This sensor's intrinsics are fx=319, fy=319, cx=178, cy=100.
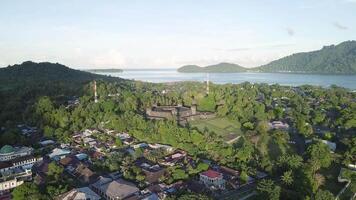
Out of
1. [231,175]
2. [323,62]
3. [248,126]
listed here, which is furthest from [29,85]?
[323,62]

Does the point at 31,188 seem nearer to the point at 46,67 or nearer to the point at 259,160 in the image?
the point at 259,160

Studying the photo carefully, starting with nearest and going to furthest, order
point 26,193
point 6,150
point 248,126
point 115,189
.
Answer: point 26,193
point 115,189
point 6,150
point 248,126

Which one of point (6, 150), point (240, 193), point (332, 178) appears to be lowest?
point (240, 193)

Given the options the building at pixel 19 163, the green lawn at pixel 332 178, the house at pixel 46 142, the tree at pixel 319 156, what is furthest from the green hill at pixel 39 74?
the green lawn at pixel 332 178

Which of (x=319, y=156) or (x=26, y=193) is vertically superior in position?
(x=319, y=156)

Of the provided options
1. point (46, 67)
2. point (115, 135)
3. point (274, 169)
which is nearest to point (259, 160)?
point (274, 169)

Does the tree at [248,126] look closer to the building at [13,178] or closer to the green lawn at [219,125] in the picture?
the green lawn at [219,125]

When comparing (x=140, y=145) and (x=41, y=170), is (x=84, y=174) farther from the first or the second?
(x=140, y=145)
